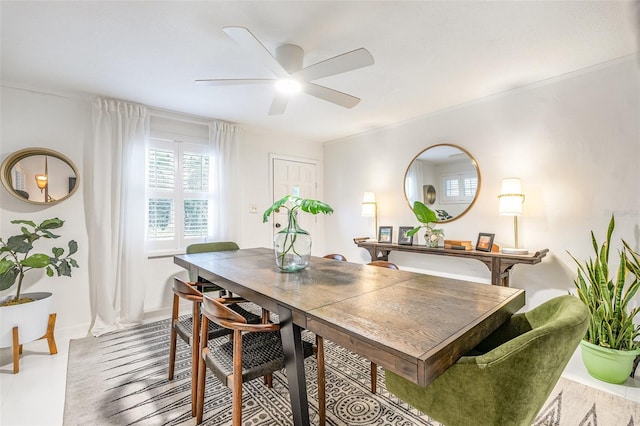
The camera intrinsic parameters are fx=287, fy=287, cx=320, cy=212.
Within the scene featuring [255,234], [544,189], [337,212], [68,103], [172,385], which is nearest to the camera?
[172,385]

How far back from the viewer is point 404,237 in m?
3.52

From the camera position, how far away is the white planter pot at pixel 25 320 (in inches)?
86.7

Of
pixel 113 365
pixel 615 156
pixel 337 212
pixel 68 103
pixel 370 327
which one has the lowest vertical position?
pixel 113 365

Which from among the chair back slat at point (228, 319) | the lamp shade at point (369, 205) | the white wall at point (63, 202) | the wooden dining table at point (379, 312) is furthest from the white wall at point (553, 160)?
the white wall at point (63, 202)

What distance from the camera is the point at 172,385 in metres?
2.01

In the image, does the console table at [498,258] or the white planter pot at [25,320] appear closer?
the white planter pot at [25,320]

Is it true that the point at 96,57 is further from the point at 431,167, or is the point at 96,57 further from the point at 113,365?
the point at 431,167

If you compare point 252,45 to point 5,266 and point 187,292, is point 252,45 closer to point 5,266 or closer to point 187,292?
point 187,292

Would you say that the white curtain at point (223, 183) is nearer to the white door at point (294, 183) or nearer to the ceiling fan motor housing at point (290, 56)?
the white door at point (294, 183)

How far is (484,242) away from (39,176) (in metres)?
4.28

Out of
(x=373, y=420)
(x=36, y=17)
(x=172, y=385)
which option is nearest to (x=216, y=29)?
(x=36, y=17)

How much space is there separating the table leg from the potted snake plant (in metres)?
2.33

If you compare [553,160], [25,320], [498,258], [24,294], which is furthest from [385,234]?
[24,294]

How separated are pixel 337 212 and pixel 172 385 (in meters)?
3.26
